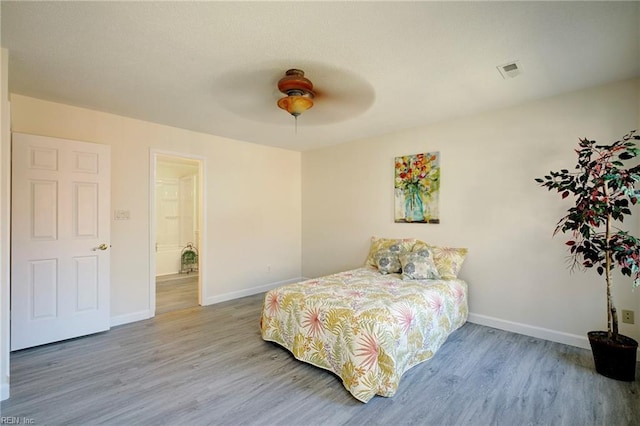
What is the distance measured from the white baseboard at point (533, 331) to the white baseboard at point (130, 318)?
4000mm

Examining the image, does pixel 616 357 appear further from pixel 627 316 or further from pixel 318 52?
pixel 318 52

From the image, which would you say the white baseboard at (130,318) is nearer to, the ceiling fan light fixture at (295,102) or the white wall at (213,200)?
the white wall at (213,200)

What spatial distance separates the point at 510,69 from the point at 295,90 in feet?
5.87

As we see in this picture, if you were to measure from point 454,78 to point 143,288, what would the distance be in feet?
13.7

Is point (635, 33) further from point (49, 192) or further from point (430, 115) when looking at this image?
point (49, 192)

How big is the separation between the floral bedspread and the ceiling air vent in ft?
6.70

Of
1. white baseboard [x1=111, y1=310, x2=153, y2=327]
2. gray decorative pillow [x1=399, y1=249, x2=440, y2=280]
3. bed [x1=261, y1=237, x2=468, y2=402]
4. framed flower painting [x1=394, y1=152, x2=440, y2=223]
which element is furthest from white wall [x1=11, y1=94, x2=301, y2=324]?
gray decorative pillow [x1=399, y1=249, x2=440, y2=280]

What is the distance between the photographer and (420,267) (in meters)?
3.30

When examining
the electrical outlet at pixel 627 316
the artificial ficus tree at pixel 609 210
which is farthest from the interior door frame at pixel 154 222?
the electrical outlet at pixel 627 316

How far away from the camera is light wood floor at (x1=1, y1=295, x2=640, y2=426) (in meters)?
1.88

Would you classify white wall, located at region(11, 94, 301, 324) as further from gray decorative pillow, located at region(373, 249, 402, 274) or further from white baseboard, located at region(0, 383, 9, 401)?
gray decorative pillow, located at region(373, 249, 402, 274)

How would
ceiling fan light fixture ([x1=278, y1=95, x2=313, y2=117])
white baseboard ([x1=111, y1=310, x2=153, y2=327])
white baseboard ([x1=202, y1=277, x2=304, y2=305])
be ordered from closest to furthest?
1. ceiling fan light fixture ([x1=278, y1=95, x2=313, y2=117])
2. white baseboard ([x1=111, y1=310, x2=153, y2=327])
3. white baseboard ([x1=202, y1=277, x2=304, y2=305])

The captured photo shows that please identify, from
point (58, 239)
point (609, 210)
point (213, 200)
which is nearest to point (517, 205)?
point (609, 210)

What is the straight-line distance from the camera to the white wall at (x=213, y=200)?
3.30m
